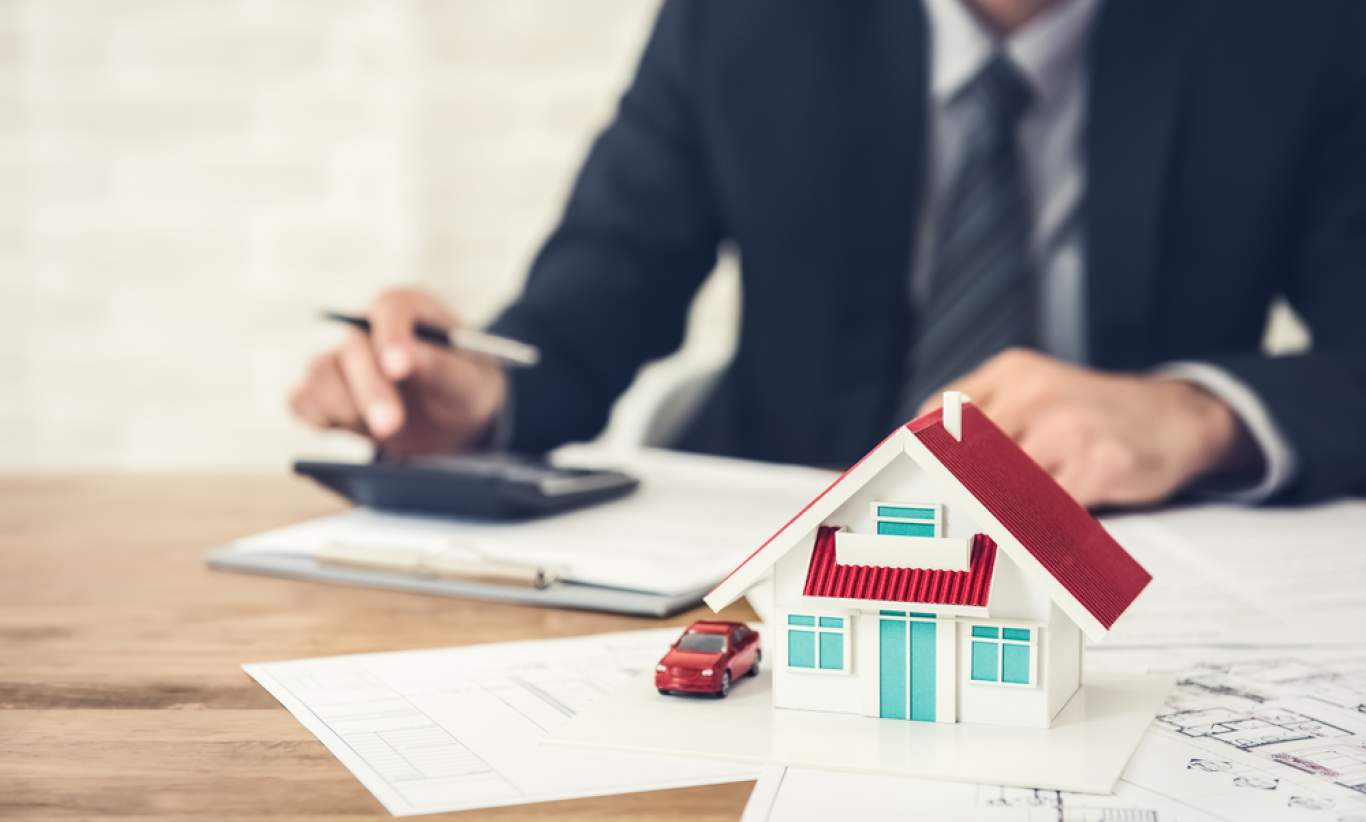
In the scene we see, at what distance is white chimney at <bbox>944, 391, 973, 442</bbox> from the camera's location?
0.53 metres

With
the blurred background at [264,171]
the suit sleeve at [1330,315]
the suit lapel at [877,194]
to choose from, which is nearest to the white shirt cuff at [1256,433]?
the suit sleeve at [1330,315]

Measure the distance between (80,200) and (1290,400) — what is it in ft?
6.64

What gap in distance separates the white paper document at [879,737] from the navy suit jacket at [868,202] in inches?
30.1

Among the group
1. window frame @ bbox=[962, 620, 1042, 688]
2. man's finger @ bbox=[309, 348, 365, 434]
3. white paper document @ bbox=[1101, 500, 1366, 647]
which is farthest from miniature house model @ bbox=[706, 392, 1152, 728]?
man's finger @ bbox=[309, 348, 365, 434]

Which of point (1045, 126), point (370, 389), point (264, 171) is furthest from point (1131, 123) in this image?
point (264, 171)

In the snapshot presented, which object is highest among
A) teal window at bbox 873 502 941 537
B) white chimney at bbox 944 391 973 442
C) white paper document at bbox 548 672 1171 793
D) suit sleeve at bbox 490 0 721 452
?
suit sleeve at bbox 490 0 721 452

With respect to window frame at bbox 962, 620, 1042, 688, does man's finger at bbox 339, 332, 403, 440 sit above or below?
above

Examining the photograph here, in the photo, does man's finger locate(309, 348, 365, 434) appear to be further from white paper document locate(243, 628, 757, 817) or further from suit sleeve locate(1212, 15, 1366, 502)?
suit sleeve locate(1212, 15, 1366, 502)

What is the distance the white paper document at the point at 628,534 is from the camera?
0.79m

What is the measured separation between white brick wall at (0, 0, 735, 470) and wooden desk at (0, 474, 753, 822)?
1222 millimetres

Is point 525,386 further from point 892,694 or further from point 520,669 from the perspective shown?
point 892,694

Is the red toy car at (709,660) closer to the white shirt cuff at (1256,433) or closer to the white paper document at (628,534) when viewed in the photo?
the white paper document at (628,534)

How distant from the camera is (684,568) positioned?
2.59 ft

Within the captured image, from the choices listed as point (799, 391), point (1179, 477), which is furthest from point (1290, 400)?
point (799, 391)
